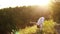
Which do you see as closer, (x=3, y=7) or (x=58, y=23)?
(x=3, y=7)

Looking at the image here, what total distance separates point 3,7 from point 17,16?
142 mm

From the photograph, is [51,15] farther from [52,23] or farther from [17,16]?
[17,16]

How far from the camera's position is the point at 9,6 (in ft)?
4.26

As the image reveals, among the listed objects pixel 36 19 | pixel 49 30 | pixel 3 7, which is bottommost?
pixel 49 30

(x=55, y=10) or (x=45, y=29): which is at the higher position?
(x=55, y=10)

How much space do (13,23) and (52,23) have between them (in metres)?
0.36

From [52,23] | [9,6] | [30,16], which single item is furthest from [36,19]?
[9,6]

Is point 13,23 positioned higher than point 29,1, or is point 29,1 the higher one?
point 29,1

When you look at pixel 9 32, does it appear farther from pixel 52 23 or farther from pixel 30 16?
pixel 52 23

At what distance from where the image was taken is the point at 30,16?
Answer: 4.43 ft

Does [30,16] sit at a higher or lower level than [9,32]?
higher

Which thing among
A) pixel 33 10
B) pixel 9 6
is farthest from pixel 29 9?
pixel 9 6

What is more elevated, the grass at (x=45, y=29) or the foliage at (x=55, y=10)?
the foliage at (x=55, y=10)

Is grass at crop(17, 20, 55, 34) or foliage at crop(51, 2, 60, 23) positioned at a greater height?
foliage at crop(51, 2, 60, 23)
